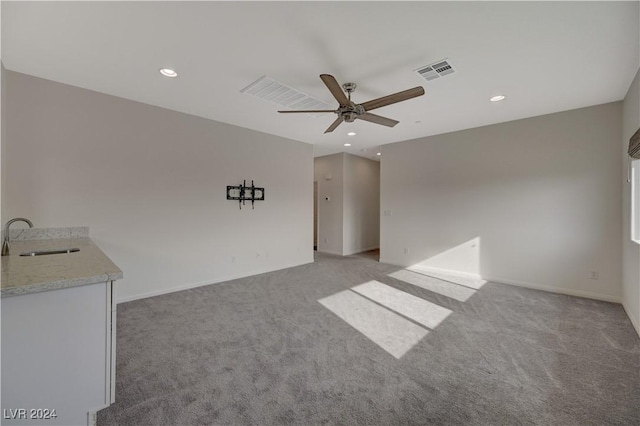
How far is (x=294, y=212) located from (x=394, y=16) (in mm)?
4211

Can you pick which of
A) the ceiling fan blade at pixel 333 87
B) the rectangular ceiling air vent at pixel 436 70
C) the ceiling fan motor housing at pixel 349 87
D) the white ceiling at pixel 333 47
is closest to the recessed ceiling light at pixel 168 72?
the white ceiling at pixel 333 47

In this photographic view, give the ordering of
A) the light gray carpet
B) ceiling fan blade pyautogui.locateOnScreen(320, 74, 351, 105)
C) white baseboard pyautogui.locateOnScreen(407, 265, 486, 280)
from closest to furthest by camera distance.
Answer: the light gray carpet < ceiling fan blade pyautogui.locateOnScreen(320, 74, 351, 105) < white baseboard pyautogui.locateOnScreen(407, 265, 486, 280)

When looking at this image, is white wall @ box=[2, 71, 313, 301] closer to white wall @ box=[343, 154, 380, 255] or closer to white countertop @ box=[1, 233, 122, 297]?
white countertop @ box=[1, 233, 122, 297]

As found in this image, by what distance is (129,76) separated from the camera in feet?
9.66

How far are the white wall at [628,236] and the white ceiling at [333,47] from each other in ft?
0.80

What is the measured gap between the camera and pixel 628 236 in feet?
10.7

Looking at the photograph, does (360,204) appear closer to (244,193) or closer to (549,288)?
(244,193)

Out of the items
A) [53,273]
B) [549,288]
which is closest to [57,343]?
[53,273]

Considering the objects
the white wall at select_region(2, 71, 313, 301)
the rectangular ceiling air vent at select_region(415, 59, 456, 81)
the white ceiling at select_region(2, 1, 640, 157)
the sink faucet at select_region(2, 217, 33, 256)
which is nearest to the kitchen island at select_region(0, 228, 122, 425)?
the sink faucet at select_region(2, 217, 33, 256)

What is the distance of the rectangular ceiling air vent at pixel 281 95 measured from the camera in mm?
3037

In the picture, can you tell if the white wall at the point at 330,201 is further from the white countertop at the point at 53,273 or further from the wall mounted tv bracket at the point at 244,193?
the white countertop at the point at 53,273

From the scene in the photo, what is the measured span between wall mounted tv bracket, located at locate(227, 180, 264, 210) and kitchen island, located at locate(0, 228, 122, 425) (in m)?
3.26

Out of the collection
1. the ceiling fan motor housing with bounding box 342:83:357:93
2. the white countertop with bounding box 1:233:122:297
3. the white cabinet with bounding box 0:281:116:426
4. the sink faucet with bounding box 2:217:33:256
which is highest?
the ceiling fan motor housing with bounding box 342:83:357:93

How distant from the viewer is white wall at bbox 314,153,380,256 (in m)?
7.02
